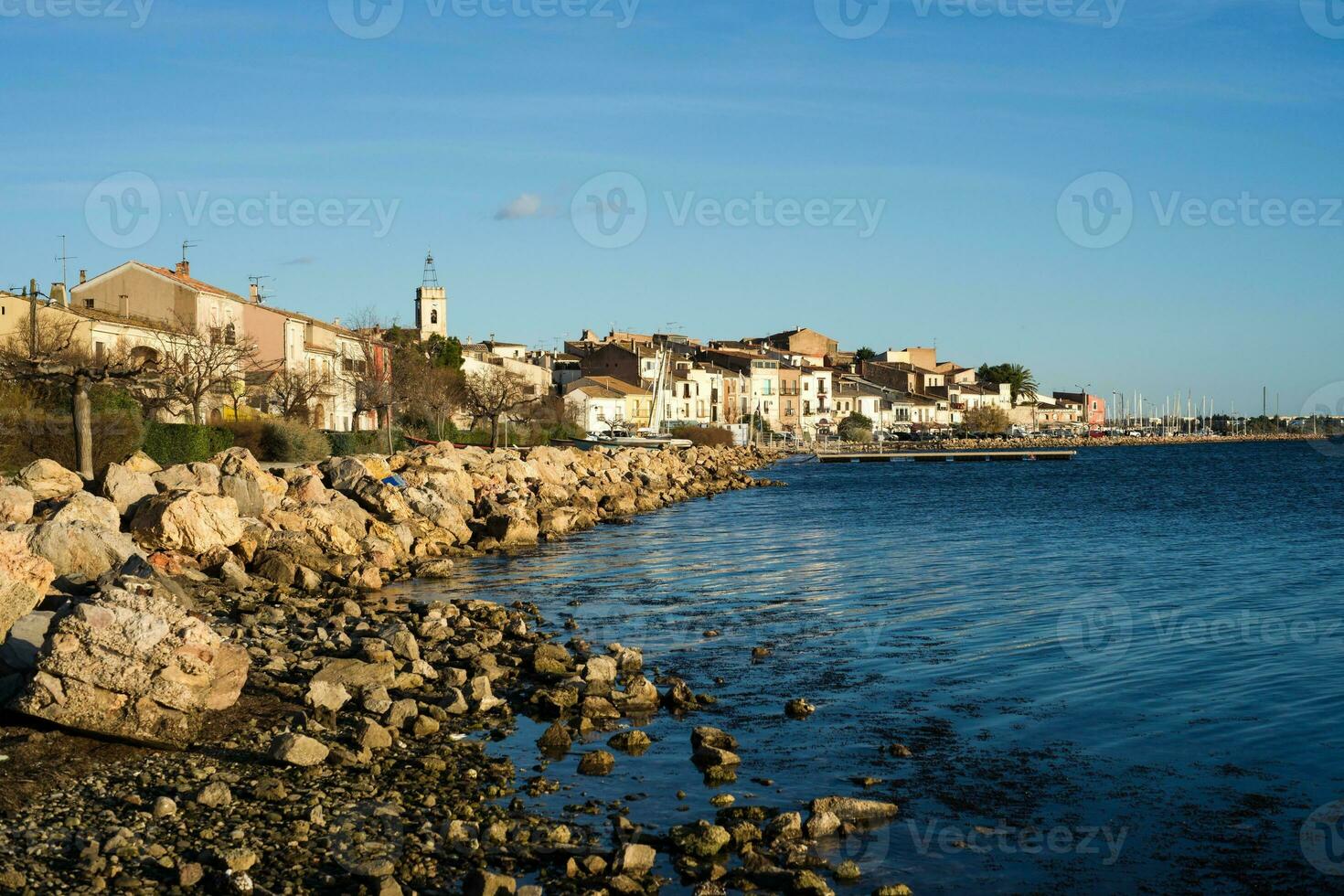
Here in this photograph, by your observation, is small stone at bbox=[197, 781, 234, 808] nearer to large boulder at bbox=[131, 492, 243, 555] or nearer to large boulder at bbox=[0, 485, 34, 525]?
large boulder at bbox=[0, 485, 34, 525]

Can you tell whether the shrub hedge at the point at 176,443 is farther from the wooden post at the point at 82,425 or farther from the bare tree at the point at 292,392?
the bare tree at the point at 292,392

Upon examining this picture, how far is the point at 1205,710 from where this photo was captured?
13.6 m

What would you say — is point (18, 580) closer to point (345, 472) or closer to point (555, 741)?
point (555, 741)

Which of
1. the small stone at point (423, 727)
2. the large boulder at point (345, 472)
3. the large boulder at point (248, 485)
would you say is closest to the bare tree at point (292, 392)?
the large boulder at point (345, 472)

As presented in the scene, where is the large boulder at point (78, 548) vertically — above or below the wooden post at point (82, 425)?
below

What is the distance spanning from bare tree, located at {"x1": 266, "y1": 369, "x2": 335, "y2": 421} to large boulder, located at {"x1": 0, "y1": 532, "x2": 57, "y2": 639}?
32.9m

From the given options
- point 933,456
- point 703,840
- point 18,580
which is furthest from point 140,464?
point 933,456

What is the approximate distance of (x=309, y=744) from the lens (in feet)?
34.4

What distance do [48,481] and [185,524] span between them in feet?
11.4

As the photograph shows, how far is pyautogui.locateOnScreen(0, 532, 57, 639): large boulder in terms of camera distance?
12.4 m

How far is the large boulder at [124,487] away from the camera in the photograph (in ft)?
71.7

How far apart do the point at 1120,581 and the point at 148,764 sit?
20114 millimetres

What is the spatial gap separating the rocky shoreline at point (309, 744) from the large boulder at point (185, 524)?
2.58ft

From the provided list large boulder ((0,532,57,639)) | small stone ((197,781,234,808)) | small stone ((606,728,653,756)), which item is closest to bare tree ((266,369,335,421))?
large boulder ((0,532,57,639))
